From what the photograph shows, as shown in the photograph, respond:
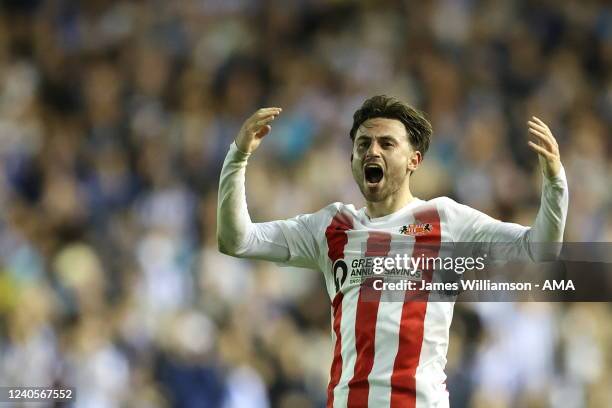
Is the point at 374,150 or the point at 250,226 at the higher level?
the point at 374,150

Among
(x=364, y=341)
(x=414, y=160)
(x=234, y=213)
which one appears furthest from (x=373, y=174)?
(x=364, y=341)

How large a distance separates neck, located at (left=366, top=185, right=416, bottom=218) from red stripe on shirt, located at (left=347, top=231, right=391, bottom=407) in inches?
14.2

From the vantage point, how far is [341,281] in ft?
16.3

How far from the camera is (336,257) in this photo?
5035 mm

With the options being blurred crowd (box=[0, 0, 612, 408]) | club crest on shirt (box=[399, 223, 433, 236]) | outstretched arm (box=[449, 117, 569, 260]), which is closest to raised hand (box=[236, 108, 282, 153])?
club crest on shirt (box=[399, 223, 433, 236])

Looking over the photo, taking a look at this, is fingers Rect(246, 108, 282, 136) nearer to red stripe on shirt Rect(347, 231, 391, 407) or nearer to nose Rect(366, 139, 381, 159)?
nose Rect(366, 139, 381, 159)

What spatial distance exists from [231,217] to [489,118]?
19.8 feet

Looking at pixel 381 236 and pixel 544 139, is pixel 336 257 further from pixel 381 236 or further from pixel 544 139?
pixel 544 139

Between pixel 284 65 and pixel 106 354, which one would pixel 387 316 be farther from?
pixel 284 65

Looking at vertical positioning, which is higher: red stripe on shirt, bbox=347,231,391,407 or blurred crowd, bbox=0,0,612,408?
blurred crowd, bbox=0,0,612,408

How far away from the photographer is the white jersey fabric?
183 inches

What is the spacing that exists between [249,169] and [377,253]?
18.6 feet

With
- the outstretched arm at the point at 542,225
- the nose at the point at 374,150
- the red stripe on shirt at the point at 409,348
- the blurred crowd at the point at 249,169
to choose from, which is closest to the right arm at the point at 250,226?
the nose at the point at 374,150

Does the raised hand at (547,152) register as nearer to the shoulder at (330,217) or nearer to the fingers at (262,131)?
the shoulder at (330,217)
